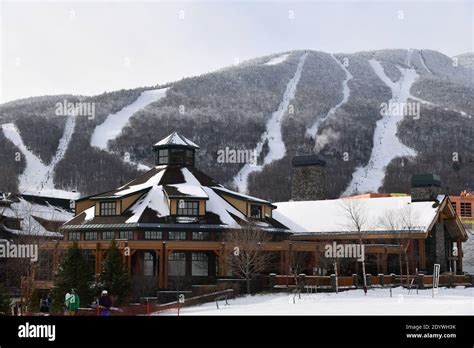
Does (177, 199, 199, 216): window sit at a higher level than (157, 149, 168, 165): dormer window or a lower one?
lower

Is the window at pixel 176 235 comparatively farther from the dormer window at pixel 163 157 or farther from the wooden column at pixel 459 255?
the wooden column at pixel 459 255

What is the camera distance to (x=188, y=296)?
44656 millimetres

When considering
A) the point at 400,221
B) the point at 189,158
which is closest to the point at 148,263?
the point at 189,158

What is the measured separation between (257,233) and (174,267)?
21.0ft

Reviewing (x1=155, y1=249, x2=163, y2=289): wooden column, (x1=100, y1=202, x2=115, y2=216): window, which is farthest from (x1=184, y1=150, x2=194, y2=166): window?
(x1=155, y1=249, x2=163, y2=289): wooden column

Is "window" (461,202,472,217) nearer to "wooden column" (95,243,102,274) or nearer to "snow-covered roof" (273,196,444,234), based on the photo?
"snow-covered roof" (273,196,444,234)

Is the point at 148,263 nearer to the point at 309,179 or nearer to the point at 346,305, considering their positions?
the point at 346,305

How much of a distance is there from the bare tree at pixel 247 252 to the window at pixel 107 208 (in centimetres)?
887

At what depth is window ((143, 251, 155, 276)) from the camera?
1950 inches

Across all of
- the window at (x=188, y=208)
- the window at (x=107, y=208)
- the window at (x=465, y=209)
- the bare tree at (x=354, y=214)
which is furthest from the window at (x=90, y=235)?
the window at (x=465, y=209)

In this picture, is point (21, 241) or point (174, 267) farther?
point (21, 241)

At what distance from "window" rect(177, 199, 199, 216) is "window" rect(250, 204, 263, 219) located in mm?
6117
